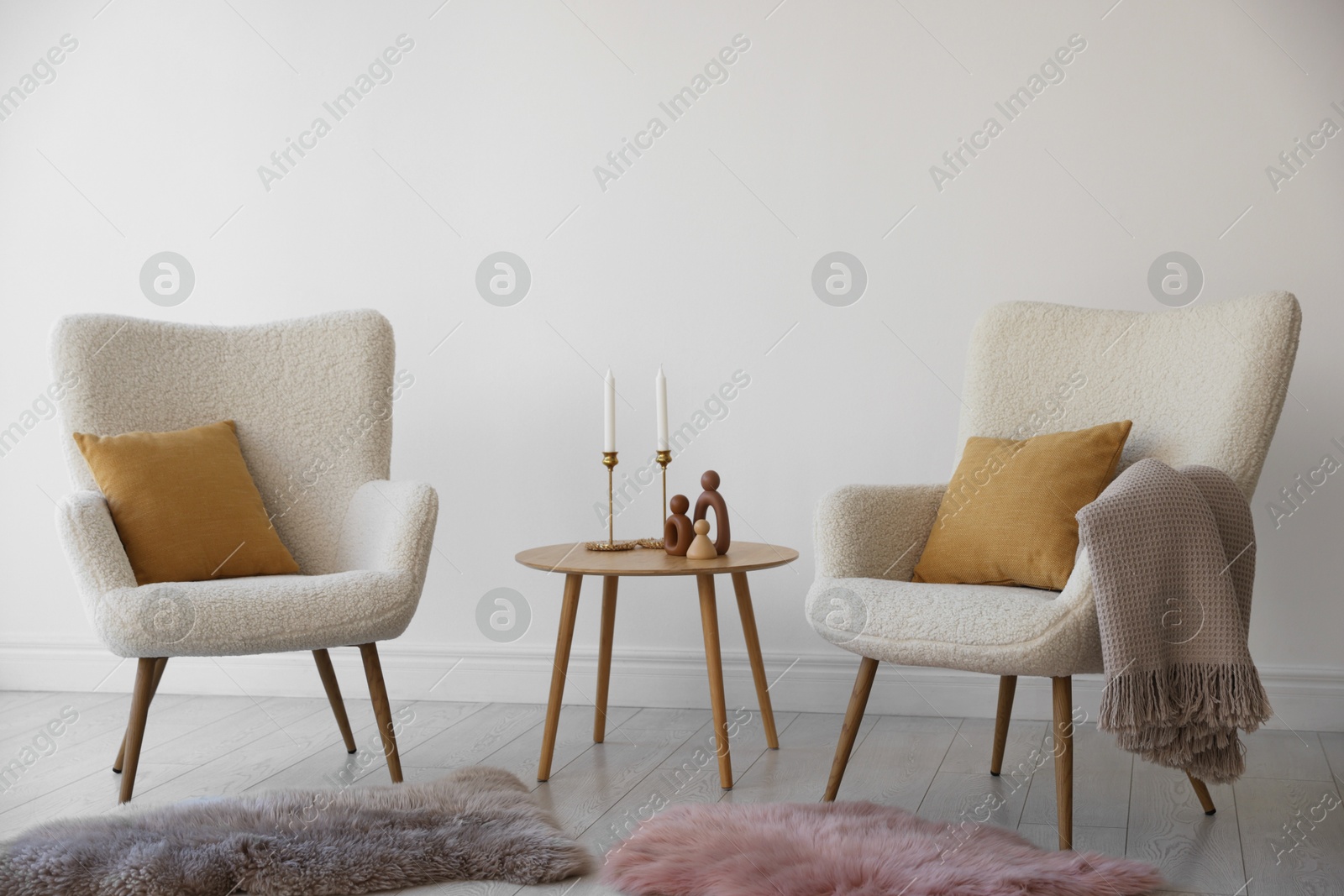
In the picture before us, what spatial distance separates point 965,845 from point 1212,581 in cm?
54

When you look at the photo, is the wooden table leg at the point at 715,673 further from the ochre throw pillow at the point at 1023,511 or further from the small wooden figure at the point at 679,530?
the ochre throw pillow at the point at 1023,511

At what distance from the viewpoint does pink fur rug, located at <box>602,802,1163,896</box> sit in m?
1.50

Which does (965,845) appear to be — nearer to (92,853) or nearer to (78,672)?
(92,853)

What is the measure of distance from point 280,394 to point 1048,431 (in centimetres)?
164

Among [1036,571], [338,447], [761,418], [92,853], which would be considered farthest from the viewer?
[761,418]

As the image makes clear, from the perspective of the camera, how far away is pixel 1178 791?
205cm

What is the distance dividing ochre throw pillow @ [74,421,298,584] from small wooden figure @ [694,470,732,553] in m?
0.86

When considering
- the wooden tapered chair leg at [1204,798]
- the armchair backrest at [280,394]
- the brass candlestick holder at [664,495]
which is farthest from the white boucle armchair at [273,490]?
the wooden tapered chair leg at [1204,798]

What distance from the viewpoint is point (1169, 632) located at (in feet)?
5.51

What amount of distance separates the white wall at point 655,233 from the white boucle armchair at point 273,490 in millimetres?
470

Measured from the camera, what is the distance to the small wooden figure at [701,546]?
2.17 m

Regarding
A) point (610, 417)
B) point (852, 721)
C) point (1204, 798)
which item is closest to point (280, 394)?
point (610, 417)

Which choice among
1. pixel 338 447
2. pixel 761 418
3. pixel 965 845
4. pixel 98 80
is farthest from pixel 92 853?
pixel 98 80

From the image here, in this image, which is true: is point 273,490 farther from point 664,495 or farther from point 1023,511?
point 1023,511
